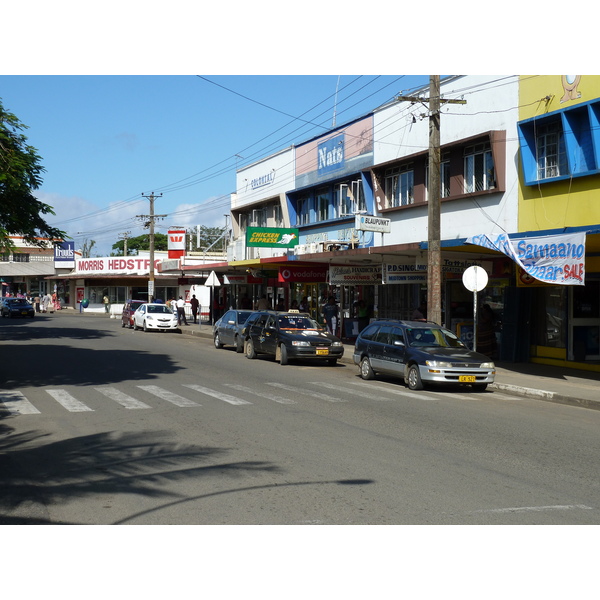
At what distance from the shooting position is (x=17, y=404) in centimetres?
1341

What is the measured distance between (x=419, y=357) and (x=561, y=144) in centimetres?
781

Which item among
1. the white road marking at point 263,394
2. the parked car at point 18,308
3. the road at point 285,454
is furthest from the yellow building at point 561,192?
the parked car at point 18,308

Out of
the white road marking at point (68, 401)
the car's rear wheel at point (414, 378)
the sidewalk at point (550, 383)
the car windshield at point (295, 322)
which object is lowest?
the sidewalk at point (550, 383)

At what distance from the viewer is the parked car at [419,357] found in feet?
53.4

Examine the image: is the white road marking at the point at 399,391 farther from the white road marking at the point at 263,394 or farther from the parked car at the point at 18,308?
the parked car at the point at 18,308

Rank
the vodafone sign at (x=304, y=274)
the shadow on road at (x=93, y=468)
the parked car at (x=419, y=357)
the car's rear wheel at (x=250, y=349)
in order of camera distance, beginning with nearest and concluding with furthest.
Result: 1. the shadow on road at (x=93, y=468)
2. the parked car at (x=419, y=357)
3. the car's rear wheel at (x=250, y=349)
4. the vodafone sign at (x=304, y=274)

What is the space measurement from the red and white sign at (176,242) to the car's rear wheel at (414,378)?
119 ft

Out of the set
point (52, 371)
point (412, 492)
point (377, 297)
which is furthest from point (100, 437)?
point (377, 297)

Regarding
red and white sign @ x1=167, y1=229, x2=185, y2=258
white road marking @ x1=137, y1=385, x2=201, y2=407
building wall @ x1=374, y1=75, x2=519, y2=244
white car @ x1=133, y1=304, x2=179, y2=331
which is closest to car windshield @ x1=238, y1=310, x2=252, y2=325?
building wall @ x1=374, y1=75, x2=519, y2=244

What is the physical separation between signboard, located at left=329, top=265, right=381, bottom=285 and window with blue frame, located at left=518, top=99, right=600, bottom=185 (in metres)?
9.61

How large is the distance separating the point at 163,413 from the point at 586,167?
12841mm

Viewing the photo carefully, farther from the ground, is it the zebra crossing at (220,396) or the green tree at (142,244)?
the green tree at (142,244)

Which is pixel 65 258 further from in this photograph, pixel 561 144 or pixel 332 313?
pixel 561 144

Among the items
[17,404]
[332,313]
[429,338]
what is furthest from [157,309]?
[17,404]
